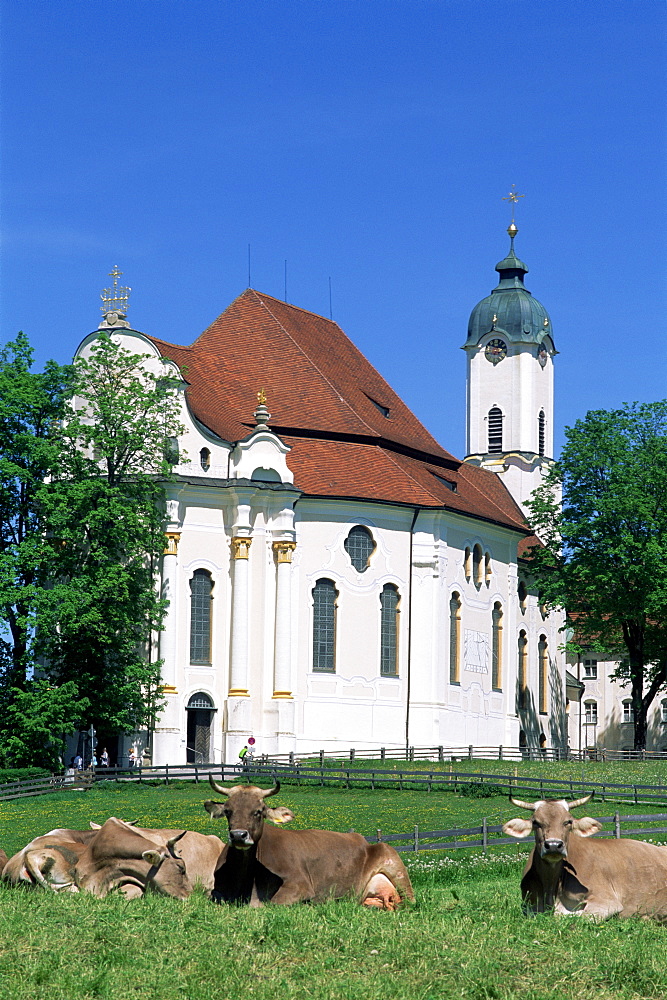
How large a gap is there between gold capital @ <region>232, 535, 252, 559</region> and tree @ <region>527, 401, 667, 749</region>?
14.2 metres

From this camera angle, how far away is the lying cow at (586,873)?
14977mm

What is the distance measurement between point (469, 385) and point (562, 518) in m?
18.0

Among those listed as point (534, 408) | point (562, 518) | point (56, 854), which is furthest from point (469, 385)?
point (56, 854)

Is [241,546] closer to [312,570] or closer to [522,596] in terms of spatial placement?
[312,570]

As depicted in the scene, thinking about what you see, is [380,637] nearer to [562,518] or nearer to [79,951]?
[562,518]

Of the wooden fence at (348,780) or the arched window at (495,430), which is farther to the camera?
the arched window at (495,430)

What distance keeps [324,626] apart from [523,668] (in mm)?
13968

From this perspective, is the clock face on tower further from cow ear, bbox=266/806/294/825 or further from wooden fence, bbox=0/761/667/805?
cow ear, bbox=266/806/294/825

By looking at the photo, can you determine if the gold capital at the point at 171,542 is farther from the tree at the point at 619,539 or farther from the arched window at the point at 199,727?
the tree at the point at 619,539

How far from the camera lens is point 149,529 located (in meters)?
52.9

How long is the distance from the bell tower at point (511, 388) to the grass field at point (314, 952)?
2516 inches

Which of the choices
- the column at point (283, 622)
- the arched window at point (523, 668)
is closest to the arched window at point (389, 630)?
the column at point (283, 622)

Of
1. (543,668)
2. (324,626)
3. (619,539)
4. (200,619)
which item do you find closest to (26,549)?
(200,619)

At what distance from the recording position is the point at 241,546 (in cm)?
5594
